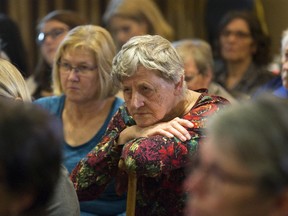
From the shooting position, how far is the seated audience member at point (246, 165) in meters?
1.34

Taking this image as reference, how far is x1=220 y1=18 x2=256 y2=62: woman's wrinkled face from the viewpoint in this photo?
502cm

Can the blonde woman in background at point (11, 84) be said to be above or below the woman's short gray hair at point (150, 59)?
below

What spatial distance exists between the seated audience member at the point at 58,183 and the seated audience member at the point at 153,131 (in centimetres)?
24

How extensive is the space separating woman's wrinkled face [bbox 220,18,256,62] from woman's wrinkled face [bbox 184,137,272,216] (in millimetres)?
3653

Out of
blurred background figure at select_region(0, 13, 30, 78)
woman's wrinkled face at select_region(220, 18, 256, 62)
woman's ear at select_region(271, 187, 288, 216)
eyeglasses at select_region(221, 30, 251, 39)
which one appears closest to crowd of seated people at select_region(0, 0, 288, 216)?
woman's ear at select_region(271, 187, 288, 216)

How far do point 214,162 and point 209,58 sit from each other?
291 centimetres

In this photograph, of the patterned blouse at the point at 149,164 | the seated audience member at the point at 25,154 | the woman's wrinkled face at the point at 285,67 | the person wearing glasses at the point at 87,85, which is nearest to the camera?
the seated audience member at the point at 25,154

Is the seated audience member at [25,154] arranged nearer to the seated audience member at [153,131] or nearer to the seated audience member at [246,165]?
the seated audience member at [246,165]

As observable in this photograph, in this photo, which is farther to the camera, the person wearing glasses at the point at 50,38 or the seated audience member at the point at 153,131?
the person wearing glasses at the point at 50,38

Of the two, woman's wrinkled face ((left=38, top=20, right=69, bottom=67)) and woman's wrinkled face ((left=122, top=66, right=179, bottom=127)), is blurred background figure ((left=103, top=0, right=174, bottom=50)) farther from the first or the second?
woman's wrinkled face ((left=122, top=66, right=179, bottom=127))

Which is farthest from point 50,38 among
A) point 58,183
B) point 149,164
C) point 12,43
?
point 58,183

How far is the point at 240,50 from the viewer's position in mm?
5020

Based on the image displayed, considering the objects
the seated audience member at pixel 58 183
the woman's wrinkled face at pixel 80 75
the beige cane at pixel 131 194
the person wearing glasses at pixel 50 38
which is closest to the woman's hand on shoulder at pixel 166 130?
the beige cane at pixel 131 194

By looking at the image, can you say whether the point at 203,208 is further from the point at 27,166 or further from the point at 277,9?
the point at 277,9
